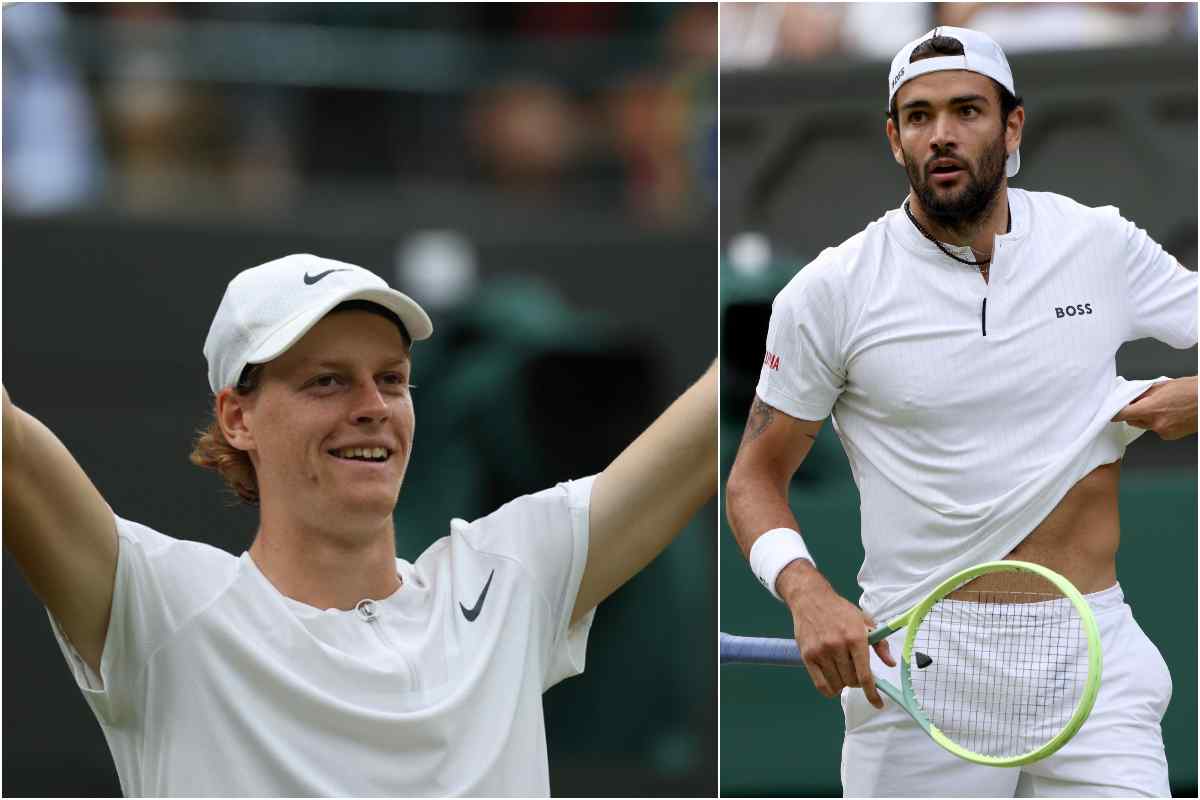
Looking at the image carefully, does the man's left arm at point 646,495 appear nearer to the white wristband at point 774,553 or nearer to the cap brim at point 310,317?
the white wristband at point 774,553

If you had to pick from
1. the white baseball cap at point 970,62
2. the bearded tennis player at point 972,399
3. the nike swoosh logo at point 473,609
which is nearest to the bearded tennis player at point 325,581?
the nike swoosh logo at point 473,609

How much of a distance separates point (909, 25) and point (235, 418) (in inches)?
37.0

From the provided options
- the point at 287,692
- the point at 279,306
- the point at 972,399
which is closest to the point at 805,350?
the point at 972,399

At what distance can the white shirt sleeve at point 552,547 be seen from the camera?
2.32 meters

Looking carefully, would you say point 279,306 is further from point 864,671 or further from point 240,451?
point 864,671

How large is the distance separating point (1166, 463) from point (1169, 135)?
406 millimetres

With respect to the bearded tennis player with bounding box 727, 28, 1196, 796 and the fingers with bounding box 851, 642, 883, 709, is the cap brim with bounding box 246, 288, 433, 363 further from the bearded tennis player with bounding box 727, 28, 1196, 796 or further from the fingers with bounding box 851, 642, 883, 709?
the fingers with bounding box 851, 642, 883, 709

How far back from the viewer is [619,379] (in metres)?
6.95

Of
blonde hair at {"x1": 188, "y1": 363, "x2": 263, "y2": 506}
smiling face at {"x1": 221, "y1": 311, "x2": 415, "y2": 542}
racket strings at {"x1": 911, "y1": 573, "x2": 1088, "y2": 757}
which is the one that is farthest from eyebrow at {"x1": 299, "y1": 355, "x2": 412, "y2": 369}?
racket strings at {"x1": 911, "y1": 573, "x2": 1088, "y2": 757}

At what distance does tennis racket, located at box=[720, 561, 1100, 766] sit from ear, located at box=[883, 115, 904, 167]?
0.49 metres

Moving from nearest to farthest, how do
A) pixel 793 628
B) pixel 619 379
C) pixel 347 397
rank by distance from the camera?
pixel 347 397, pixel 793 628, pixel 619 379

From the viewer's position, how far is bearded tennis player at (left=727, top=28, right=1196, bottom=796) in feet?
7.53

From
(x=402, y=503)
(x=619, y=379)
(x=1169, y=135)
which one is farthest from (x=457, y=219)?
(x=1169, y=135)

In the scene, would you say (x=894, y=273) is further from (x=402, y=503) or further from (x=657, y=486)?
(x=402, y=503)
